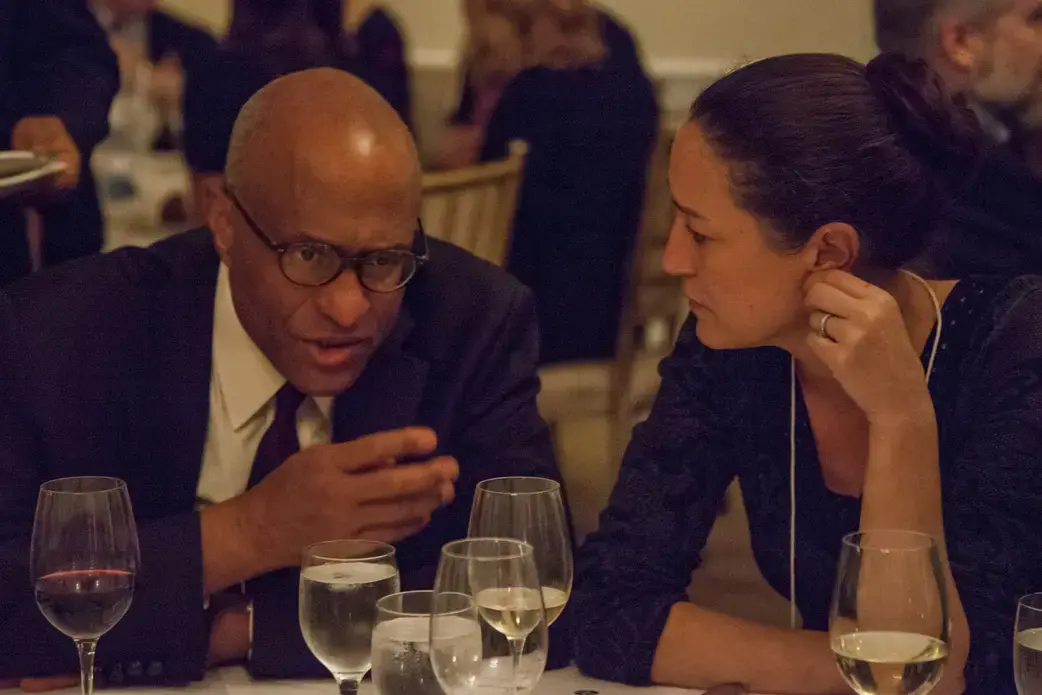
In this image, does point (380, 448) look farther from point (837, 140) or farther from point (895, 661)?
point (895, 661)

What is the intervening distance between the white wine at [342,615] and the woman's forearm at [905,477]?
60cm

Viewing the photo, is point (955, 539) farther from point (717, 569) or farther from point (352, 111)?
→ point (717, 569)

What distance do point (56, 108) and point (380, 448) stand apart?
1131 millimetres

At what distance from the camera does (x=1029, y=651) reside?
1136 millimetres

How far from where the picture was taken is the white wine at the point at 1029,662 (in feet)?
3.70

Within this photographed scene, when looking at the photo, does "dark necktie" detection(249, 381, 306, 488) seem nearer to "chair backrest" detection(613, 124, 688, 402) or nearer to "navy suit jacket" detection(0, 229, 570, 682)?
"navy suit jacket" detection(0, 229, 570, 682)

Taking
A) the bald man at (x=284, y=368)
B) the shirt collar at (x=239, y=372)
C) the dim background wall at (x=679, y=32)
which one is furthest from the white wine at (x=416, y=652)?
the dim background wall at (x=679, y=32)

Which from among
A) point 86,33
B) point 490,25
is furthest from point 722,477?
point 86,33

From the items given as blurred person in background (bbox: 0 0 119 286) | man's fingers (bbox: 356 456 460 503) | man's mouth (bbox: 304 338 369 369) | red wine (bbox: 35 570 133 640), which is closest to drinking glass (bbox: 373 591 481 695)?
red wine (bbox: 35 570 133 640)

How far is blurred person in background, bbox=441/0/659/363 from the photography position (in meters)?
2.70

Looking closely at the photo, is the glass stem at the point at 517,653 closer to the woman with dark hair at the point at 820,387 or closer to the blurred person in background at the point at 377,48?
the woman with dark hair at the point at 820,387

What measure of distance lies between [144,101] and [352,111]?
2.60 ft

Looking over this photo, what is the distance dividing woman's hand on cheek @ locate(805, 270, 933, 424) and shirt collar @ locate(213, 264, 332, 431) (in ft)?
2.54

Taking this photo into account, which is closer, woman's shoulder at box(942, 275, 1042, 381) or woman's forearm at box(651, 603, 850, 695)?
woman's forearm at box(651, 603, 850, 695)
